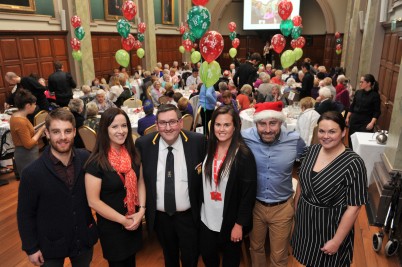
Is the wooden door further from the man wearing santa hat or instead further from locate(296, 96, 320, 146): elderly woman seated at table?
the man wearing santa hat

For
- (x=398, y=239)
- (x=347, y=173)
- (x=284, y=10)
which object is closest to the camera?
(x=347, y=173)

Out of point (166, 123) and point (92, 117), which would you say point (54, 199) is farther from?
point (92, 117)

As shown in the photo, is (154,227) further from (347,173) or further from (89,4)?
(89,4)

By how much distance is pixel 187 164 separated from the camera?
6.93ft

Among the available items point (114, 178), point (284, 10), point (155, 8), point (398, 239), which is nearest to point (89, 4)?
point (155, 8)

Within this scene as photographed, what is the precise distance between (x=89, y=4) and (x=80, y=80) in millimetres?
2670

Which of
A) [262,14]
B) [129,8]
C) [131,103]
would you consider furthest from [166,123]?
[262,14]

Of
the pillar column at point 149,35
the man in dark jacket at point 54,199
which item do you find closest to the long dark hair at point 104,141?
the man in dark jacket at point 54,199

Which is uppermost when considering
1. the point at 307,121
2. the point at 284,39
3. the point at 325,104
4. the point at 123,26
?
the point at 123,26

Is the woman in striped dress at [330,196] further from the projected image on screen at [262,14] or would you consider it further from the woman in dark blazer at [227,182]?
the projected image on screen at [262,14]

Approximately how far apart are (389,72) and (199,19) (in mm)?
4407

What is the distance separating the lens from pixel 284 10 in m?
8.93

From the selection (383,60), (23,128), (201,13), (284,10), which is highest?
(284,10)

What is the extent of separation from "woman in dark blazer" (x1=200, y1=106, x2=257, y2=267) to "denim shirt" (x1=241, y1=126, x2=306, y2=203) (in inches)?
5.4
